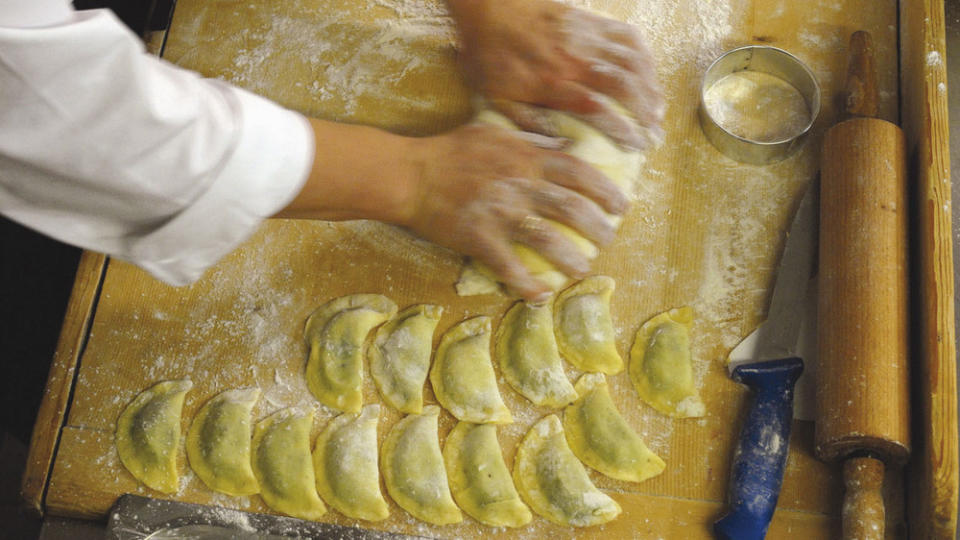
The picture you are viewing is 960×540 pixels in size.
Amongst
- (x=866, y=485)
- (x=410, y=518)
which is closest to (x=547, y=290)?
(x=410, y=518)

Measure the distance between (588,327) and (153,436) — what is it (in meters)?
0.66

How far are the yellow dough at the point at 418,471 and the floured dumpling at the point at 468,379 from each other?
42 millimetres

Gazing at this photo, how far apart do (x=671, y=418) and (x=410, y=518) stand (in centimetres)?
40

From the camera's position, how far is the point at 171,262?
848 millimetres

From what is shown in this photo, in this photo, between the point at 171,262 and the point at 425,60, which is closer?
the point at 171,262

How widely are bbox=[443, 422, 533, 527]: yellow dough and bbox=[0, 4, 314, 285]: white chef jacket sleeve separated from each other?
1.45 ft

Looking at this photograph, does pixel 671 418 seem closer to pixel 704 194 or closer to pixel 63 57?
pixel 704 194

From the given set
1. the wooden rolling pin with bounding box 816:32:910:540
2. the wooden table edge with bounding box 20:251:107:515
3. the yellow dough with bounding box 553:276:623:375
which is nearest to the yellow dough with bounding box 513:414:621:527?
the yellow dough with bounding box 553:276:623:375

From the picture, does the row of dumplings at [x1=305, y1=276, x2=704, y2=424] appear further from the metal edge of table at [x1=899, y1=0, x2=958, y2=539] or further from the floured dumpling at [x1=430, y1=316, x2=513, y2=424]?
the metal edge of table at [x1=899, y1=0, x2=958, y2=539]

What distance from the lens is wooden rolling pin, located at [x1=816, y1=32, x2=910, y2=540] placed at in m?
0.96

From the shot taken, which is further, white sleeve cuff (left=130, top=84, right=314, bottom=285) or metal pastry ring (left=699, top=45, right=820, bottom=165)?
metal pastry ring (left=699, top=45, right=820, bottom=165)

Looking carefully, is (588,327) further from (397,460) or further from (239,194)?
(239,194)

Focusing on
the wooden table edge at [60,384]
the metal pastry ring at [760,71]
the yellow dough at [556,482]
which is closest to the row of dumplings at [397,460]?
the yellow dough at [556,482]

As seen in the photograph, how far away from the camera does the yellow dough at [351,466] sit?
42.0 inches
